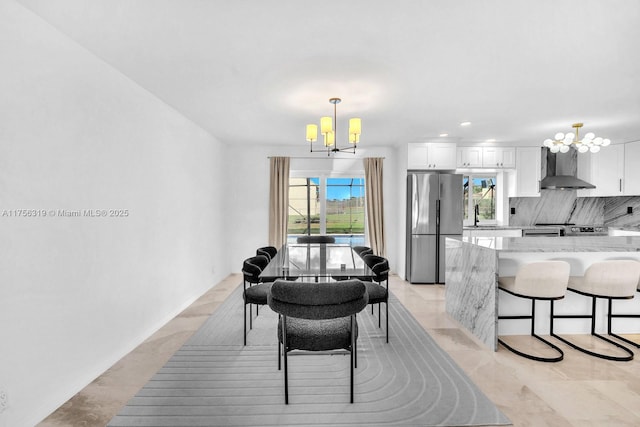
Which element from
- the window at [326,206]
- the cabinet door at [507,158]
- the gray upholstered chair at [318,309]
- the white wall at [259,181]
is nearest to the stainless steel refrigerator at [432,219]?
the white wall at [259,181]

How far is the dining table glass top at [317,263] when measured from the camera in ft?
8.51

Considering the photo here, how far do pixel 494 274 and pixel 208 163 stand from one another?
4.05 metres

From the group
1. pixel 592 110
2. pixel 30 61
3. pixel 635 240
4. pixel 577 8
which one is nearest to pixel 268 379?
pixel 30 61

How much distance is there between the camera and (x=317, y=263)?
9.93 feet

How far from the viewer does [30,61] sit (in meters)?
1.87

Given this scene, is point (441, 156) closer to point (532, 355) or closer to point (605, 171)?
point (605, 171)

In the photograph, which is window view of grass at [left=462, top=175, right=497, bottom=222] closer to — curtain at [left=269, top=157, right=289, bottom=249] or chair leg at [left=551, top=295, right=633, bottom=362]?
chair leg at [left=551, top=295, right=633, bottom=362]

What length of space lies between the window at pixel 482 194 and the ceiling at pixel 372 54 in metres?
1.98

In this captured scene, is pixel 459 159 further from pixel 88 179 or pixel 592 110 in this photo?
pixel 88 179

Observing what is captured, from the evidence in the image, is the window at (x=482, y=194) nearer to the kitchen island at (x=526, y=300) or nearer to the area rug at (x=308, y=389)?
the kitchen island at (x=526, y=300)

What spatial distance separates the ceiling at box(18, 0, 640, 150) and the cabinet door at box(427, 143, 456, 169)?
1442 mm

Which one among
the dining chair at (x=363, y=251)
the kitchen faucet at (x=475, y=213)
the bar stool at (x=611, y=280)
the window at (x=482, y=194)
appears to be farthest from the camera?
the window at (x=482, y=194)

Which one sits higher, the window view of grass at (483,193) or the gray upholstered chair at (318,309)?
the window view of grass at (483,193)

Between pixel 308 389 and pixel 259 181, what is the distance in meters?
4.26
